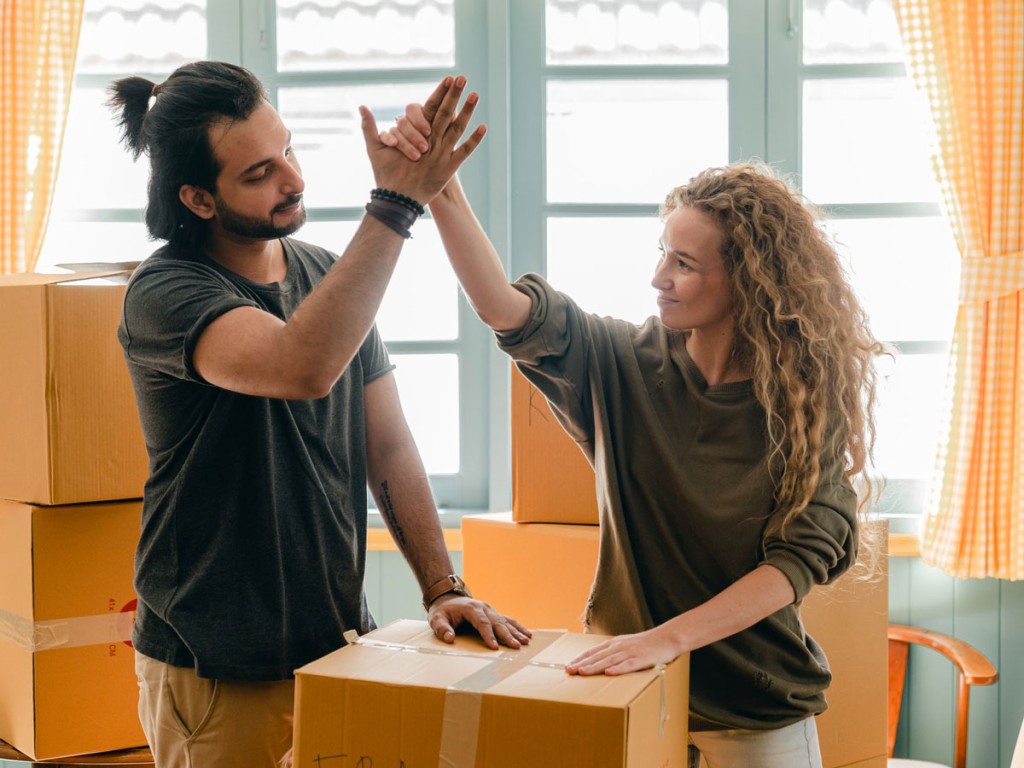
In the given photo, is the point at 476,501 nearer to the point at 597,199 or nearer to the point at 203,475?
the point at 597,199

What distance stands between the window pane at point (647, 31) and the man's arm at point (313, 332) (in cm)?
166

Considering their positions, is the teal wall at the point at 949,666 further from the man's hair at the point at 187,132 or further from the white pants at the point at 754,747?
the man's hair at the point at 187,132

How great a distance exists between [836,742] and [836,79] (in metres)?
1.70

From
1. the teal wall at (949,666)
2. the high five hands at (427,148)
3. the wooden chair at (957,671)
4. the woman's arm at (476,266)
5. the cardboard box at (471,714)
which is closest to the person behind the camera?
the cardboard box at (471,714)

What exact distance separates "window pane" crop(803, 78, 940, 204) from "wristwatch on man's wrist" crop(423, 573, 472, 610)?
1.77 meters

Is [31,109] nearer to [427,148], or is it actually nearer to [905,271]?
[427,148]

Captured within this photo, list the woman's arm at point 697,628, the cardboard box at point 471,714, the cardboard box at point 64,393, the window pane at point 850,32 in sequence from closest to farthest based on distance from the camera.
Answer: the cardboard box at point 471,714 → the woman's arm at point 697,628 → the cardboard box at point 64,393 → the window pane at point 850,32

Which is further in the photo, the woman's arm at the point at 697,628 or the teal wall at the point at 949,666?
the teal wall at the point at 949,666

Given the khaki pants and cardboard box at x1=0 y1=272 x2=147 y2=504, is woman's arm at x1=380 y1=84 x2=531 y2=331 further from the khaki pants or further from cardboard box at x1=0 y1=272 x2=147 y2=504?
cardboard box at x1=0 y1=272 x2=147 y2=504

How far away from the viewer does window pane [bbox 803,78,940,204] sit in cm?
274

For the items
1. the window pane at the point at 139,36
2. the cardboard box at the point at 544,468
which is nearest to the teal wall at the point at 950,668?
the cardboard box at the point at 544,468

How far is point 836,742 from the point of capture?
6.23 ft

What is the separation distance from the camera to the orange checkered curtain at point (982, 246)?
2.41 meters

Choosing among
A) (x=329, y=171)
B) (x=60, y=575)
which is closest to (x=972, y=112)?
(x=329, y=171)
